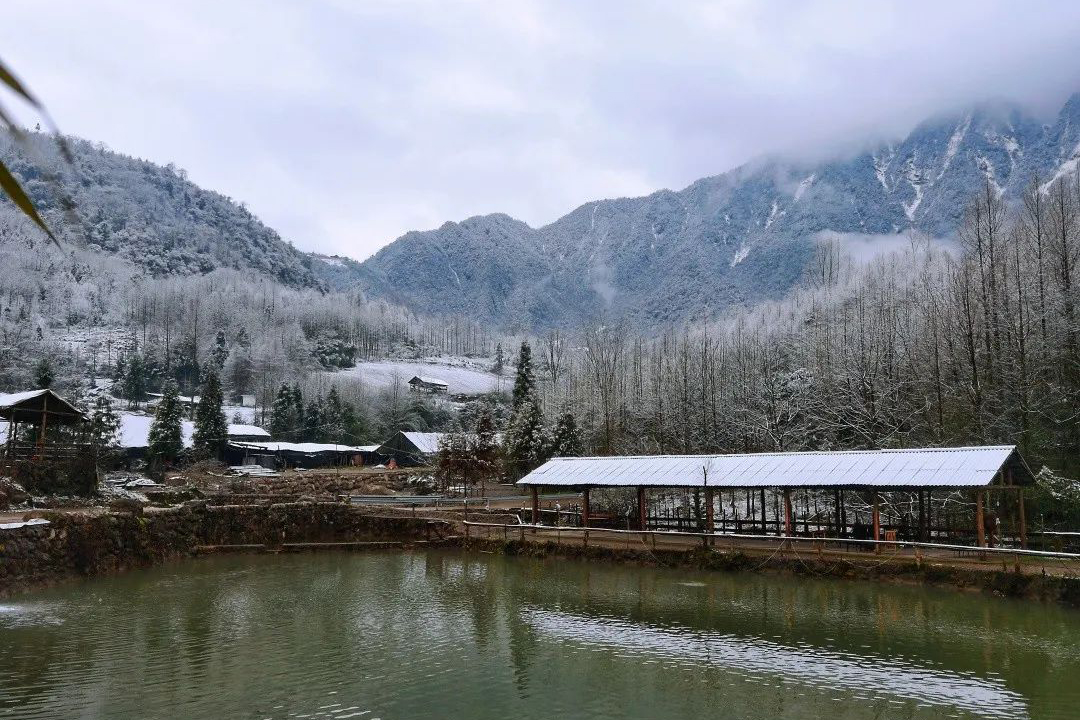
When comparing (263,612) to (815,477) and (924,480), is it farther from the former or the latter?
(924,480)

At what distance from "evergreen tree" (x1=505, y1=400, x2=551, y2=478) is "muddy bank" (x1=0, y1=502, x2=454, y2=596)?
660 inches

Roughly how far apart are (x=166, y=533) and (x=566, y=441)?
2526 centimetres

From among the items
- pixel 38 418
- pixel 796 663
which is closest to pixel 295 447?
pixel 38 418

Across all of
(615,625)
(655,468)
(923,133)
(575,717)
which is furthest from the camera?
(923,133)

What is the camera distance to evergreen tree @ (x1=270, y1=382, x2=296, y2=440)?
71.5m

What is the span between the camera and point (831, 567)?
846 inches

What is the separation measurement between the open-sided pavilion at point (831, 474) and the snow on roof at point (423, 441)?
31.8 metres

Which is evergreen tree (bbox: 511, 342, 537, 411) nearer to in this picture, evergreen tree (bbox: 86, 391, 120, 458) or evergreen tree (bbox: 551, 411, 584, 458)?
evergreen tree (bbox: 551, 411, 584, 458)

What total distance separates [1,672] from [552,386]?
6673cm

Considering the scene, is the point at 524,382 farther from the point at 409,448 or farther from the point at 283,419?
the point at 283,419

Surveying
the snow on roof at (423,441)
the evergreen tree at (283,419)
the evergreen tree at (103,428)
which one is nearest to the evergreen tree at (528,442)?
the snow on roof at (423,441)

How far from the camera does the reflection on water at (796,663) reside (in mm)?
11680

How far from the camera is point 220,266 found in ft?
614

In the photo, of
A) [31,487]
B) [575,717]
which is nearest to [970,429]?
[575,717]
